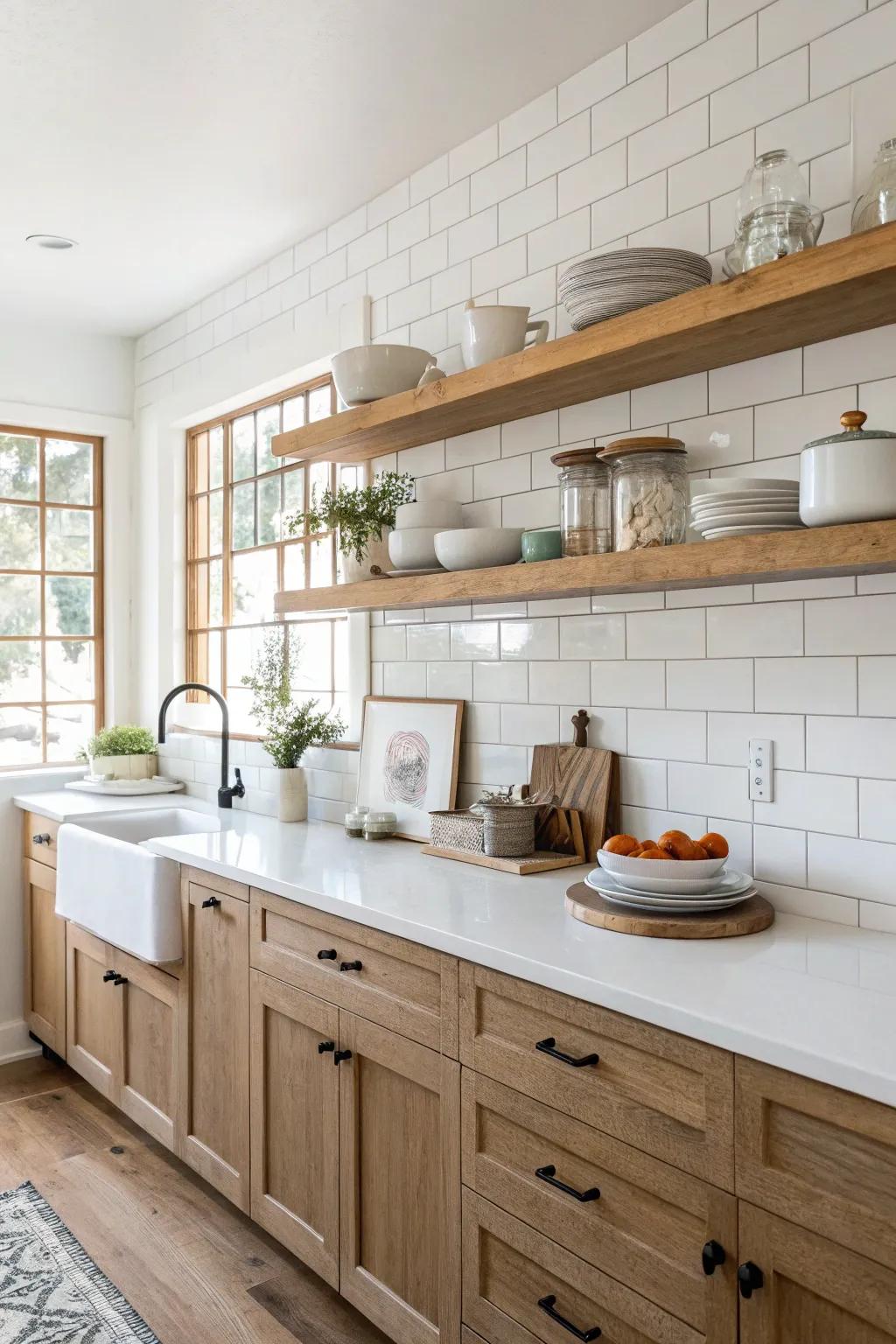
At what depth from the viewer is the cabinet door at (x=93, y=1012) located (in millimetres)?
3100

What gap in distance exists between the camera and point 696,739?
6.96 ft

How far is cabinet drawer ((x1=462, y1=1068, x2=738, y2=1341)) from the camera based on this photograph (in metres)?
1.36

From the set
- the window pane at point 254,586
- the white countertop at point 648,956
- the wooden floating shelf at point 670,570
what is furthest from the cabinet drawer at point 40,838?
the wooden floating shelf at point 670,570

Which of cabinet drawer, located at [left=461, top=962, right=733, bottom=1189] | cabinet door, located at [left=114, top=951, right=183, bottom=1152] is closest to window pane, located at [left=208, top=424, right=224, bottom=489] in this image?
cabinet door, located at [left=114, top=951, right=183, bottom=1152]

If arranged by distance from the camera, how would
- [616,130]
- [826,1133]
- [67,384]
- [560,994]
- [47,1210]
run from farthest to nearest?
[67,384], [47,1210], [616,130], [560,994], [826,1133]

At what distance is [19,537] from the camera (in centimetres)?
415

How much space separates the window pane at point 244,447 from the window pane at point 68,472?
788 millimetres

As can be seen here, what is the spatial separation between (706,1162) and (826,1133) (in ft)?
0.65

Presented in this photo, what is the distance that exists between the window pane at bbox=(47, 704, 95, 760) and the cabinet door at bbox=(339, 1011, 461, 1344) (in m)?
2.59

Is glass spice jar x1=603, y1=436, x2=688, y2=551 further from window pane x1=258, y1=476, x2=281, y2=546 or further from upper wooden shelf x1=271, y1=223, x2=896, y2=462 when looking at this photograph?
window pane x1=258, y1=476, x2=281, y2=546

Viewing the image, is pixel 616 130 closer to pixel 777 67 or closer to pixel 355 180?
pixel 777 67

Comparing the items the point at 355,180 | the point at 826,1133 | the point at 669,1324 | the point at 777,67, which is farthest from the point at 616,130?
the point at 669,1324

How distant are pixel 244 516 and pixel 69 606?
3.12ft

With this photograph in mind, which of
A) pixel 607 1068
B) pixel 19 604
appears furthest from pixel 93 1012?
pixel 607 1068
